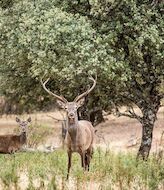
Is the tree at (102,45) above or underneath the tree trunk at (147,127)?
above

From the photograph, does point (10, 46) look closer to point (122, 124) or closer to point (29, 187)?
point (29, 187)

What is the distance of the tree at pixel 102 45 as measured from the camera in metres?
16.0

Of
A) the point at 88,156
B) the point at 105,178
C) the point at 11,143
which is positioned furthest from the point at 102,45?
the point at 105,178

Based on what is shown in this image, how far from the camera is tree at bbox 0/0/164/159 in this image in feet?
52.4

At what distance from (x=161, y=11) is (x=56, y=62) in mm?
3170

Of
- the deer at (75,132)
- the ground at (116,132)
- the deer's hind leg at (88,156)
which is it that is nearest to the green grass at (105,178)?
the deer at (75,132)

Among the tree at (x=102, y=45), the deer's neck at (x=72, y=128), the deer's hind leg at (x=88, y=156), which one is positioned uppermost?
the tree at (x=102, y=45)

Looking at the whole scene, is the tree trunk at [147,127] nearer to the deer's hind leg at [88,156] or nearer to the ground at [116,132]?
the deer's hind leg at [88,156]

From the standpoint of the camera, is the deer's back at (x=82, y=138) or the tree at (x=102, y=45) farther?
the tree at (x=102, y=45)

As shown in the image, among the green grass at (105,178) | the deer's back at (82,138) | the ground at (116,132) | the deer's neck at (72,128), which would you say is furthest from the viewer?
the ground at (116,132)

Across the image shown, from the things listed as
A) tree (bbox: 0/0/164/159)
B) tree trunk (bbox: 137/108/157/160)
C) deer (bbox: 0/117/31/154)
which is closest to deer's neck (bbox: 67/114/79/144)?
tree (bbox: 0/0/164/159)

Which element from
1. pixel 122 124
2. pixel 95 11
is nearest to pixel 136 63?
pixel 95 11

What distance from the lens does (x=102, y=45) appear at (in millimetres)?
16062

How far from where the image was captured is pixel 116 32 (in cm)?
1666
